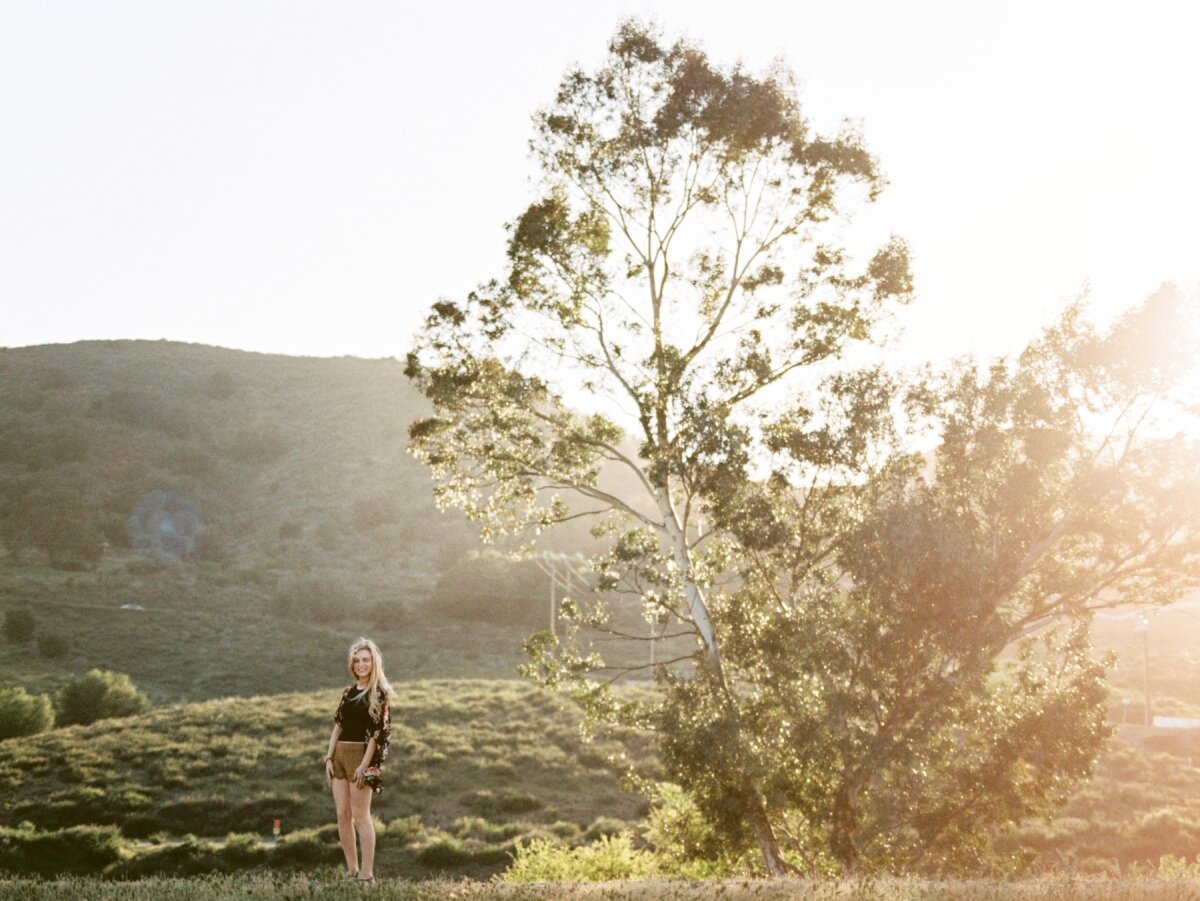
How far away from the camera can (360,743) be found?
419 inches

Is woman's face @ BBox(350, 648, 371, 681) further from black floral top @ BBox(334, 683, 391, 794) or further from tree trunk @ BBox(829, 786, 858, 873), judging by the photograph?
tree trunk @ BBox(829, 786, 858, 873)

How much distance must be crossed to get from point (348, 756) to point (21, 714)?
4274 centimetres

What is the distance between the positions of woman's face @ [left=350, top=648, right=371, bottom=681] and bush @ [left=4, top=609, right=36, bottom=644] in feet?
207

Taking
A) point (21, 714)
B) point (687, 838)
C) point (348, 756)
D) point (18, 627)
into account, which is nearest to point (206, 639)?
point (18, 627)

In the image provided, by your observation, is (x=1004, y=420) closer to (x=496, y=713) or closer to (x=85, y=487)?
(x=496, y=713)

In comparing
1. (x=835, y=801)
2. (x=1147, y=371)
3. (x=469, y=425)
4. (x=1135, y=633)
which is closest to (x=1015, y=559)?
(x=1147, y=371)

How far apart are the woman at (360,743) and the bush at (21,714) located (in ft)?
138

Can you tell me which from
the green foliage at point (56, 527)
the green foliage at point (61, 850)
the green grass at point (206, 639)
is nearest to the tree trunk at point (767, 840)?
the green foliage at point (61, 850)

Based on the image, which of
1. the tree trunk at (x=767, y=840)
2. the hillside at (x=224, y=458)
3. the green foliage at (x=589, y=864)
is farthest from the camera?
the hillside at (x=224, y=458)

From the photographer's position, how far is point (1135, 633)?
80.0m

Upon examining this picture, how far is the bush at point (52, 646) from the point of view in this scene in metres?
63.8

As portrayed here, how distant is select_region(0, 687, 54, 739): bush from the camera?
4638 cm

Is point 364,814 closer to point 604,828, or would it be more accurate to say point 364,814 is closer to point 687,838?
point 687,838

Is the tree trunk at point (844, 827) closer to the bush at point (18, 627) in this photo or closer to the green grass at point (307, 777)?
the green grass at point (307, 777)
